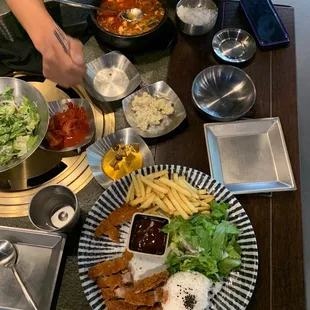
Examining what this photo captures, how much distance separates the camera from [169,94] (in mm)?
1762

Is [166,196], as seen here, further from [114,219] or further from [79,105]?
[79,105]

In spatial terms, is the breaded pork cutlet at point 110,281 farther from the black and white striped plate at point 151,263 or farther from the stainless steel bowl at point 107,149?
the stainless steel bowl at point 107,149

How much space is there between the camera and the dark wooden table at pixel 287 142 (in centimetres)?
141

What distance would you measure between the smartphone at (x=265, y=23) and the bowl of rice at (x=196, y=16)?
21 cm

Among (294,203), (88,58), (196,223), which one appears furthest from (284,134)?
(88,58)

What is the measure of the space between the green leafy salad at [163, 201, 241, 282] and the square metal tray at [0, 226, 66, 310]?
0.45m

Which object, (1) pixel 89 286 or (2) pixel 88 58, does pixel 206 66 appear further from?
(1) pixel 89 286

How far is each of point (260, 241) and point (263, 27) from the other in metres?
1.17

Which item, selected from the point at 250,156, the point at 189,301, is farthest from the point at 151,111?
the point at 189,301

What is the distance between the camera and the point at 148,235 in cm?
135

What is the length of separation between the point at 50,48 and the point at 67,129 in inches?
16.1

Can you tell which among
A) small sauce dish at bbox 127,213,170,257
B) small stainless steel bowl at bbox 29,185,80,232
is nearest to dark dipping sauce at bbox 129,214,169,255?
small sauce dish at bbox 127,213,170,257

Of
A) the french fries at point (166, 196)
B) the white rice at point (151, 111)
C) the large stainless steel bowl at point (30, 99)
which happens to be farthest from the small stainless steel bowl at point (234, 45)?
the large stainless steel bowl at point (30, 99)

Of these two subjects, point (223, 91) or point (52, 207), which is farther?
point (223, 91)
